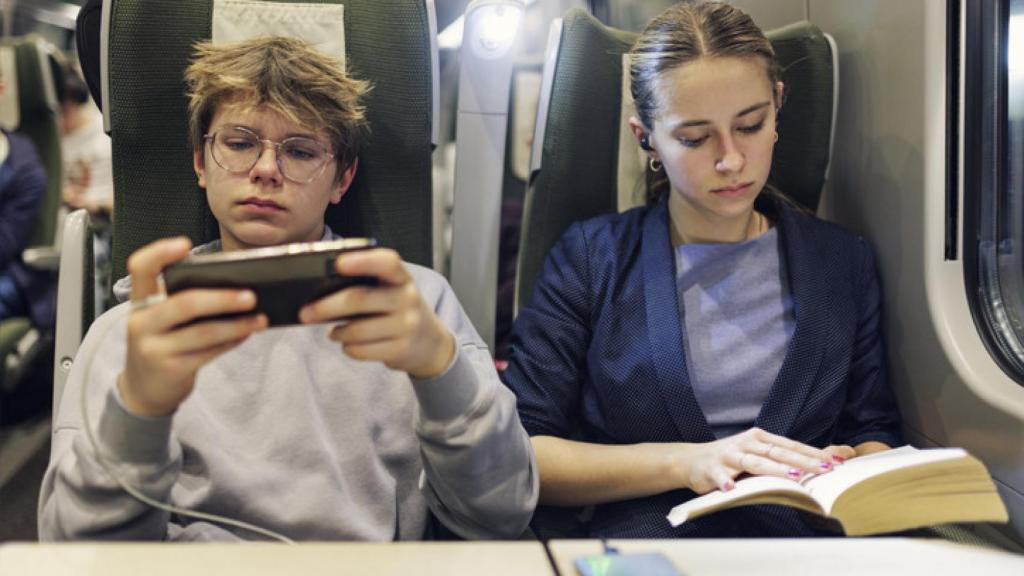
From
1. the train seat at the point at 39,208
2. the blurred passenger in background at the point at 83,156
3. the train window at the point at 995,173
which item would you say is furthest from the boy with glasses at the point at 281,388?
the blurred passenger in background at the point at 83,156

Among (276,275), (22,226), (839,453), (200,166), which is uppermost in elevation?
(200,166)

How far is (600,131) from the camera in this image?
166 centimetres

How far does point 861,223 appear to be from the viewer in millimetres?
1714

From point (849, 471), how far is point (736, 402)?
35 centimetres

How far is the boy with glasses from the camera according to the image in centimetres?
82

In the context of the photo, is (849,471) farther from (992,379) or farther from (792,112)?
(792,112)

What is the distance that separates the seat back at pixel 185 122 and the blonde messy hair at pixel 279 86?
0.10 meters

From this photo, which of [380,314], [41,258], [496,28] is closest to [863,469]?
[380,314]

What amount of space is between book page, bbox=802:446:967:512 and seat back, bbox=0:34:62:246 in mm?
3166

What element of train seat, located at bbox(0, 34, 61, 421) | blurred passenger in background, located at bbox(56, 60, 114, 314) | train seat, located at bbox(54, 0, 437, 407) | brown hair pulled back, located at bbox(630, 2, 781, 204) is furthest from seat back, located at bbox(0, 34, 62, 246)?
brown hair pulled back, located at bbox(630, 2, 781, 204)

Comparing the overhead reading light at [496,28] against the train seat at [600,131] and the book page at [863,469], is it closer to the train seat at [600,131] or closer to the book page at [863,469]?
the train seat at [600,131]

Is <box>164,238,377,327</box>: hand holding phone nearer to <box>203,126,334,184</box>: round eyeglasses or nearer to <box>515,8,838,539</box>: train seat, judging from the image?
<box>203,126,334,184</box>: round eyeglasses

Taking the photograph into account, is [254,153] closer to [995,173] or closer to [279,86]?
[279,86]

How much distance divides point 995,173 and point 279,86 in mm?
1211
